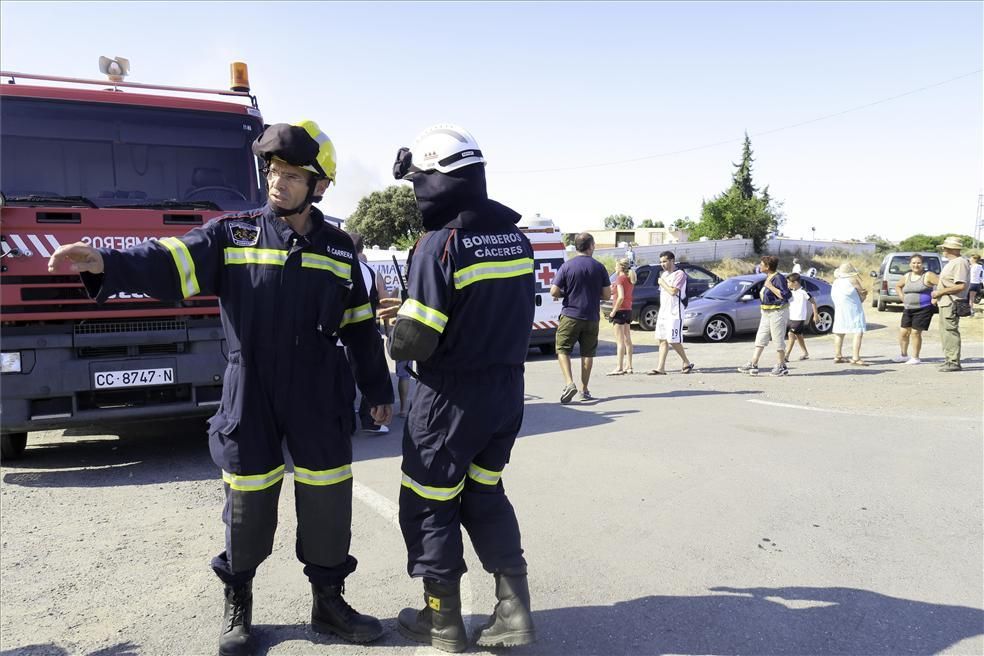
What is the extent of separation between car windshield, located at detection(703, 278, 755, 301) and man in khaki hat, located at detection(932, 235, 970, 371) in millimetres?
5421

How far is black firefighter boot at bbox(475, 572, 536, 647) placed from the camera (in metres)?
2.85

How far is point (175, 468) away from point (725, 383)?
7071 millimetres

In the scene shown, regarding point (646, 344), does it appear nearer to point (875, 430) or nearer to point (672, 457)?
point (875, 430)

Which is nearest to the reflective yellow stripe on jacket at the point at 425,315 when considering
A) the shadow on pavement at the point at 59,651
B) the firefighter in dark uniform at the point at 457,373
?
the firefighter in dark uniform at the point at 457,373

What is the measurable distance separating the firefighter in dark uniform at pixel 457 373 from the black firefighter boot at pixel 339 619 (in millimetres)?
195

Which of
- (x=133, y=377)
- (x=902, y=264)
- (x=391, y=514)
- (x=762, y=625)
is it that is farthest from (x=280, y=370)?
(x=902, y=264)

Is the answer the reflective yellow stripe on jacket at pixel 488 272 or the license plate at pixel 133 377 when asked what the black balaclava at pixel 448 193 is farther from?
the license plate at pixel 133 377

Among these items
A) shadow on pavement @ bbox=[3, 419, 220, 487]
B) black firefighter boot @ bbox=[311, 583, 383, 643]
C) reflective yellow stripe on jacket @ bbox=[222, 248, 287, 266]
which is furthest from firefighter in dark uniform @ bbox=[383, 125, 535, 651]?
shadow on pavement @ bbox=[3, 419, 220, 487]

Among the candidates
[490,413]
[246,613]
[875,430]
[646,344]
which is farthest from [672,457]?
[646,344]

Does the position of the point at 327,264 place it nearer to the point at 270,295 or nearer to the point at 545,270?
the point at 270,295

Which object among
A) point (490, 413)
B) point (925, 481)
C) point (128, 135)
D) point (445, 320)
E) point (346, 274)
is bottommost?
point (925, 481)

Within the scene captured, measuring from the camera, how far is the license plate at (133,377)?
5410mm

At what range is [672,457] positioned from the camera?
19.2ft

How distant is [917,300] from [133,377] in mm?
10554
